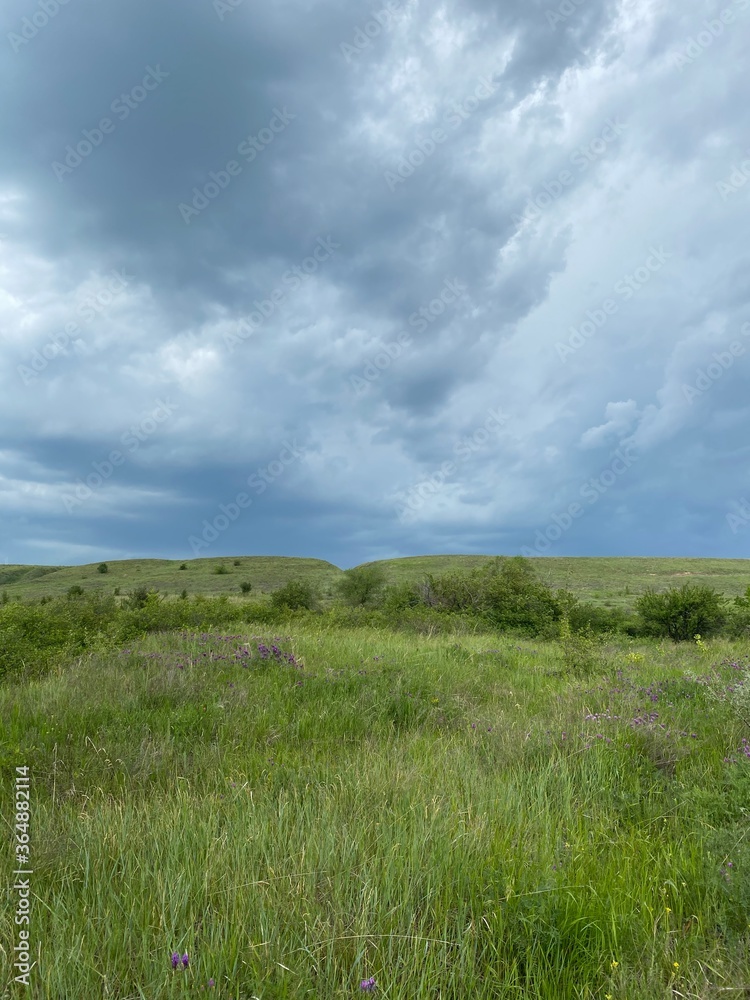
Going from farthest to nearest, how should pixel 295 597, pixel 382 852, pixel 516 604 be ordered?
pixel 295 597
pixel 516 604
pixel 382 852

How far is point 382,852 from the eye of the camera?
9.11 feet

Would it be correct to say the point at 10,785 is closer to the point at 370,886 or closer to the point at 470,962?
the point at 370,886

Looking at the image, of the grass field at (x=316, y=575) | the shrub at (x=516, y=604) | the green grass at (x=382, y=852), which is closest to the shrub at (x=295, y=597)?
the grass field at (x=316, y=575)

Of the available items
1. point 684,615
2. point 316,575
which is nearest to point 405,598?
point 684,615

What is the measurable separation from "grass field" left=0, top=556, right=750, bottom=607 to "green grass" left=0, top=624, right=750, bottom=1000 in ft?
110

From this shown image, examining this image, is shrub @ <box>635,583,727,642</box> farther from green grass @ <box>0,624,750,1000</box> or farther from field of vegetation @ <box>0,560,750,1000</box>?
green grass @ <box>0,624,750,1000</box>

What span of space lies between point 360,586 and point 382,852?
31.1 meters

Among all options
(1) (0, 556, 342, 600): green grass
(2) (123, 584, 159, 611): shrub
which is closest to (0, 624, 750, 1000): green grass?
(2) (123, 584, 159, 611): shrub

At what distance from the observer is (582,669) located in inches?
376

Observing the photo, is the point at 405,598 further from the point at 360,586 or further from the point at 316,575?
the point at 316,575

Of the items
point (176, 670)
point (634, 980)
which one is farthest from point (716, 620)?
point (634, 980)

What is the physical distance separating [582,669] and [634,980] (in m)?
8.02

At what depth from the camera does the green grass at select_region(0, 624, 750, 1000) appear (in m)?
2.14

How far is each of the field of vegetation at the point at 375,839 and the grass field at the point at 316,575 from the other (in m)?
32.7
